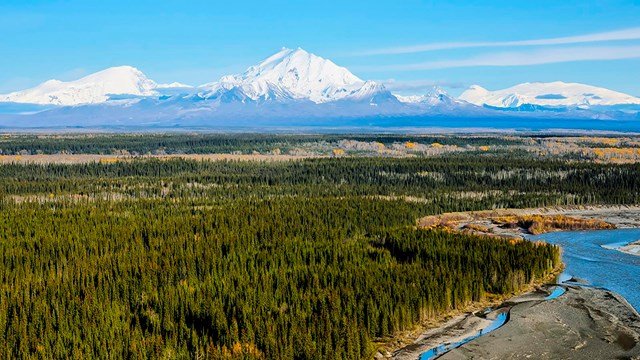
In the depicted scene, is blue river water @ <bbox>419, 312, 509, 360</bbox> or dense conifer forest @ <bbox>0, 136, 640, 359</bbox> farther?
blue river water @ <bbox>419, 312, 509, 360</bbox>

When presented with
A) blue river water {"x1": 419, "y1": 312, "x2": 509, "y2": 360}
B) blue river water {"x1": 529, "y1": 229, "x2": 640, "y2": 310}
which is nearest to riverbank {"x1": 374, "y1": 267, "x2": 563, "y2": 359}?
blue river water {"x1": 419, "y1": 312, "x2": 509, "y2": 360}

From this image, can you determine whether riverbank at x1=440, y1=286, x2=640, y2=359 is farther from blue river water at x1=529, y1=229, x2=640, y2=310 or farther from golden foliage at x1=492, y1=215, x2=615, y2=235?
golden foliage at x1=492, y1=215, x2=615, y2=235

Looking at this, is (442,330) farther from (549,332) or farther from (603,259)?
(603,259)

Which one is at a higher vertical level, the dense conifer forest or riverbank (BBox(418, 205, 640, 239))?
the dense conifer forest

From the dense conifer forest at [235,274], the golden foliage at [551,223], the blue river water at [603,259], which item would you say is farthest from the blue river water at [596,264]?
the dense conifer forest at [235,274]

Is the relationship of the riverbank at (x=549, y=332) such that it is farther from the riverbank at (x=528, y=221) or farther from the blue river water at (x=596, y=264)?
the riverbank at (x=528, y=221)

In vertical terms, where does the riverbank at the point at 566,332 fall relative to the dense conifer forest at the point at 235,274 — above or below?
below
